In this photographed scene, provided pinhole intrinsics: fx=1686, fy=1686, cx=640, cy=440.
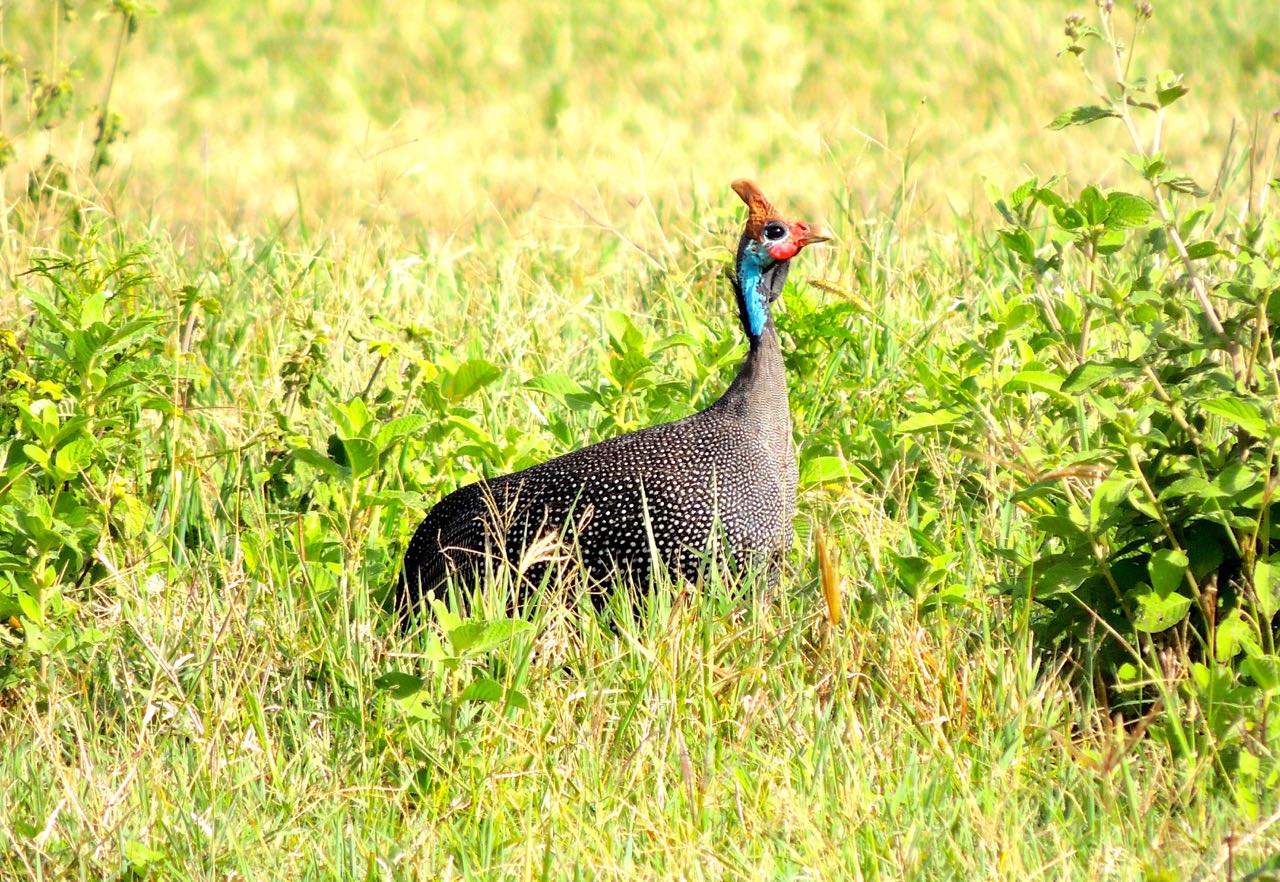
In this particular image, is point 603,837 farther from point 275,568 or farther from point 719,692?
point 275,568

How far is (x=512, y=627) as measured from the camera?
2652 mm

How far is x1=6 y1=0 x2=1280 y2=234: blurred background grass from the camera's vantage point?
307 inches

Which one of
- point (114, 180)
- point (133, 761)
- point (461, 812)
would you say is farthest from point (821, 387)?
point (114, 180)

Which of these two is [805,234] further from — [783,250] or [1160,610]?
[1160,610]

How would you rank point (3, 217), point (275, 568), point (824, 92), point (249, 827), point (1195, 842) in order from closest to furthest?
point (1195, 842)
point (249, 827)
point (275, 568)
point (3, 217)
point (824, 92)

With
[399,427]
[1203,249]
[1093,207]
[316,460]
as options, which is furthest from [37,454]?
[1203,249]

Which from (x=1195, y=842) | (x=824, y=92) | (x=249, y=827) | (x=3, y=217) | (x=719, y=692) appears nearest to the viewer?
(x=1195, y=842)

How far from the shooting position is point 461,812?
2701mm

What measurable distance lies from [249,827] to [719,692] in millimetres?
867

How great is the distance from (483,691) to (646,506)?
76 cm

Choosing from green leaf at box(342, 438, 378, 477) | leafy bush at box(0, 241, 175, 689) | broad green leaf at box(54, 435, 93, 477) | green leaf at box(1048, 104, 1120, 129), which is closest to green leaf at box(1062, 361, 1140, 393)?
green leaf at box(1048, 104, 1120, 129)

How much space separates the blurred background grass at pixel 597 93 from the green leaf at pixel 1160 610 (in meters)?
4.35

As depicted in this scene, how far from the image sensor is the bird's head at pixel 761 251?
3.77m

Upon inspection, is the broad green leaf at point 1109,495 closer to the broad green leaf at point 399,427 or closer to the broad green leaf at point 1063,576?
the broad green leaf at point 1063,576
